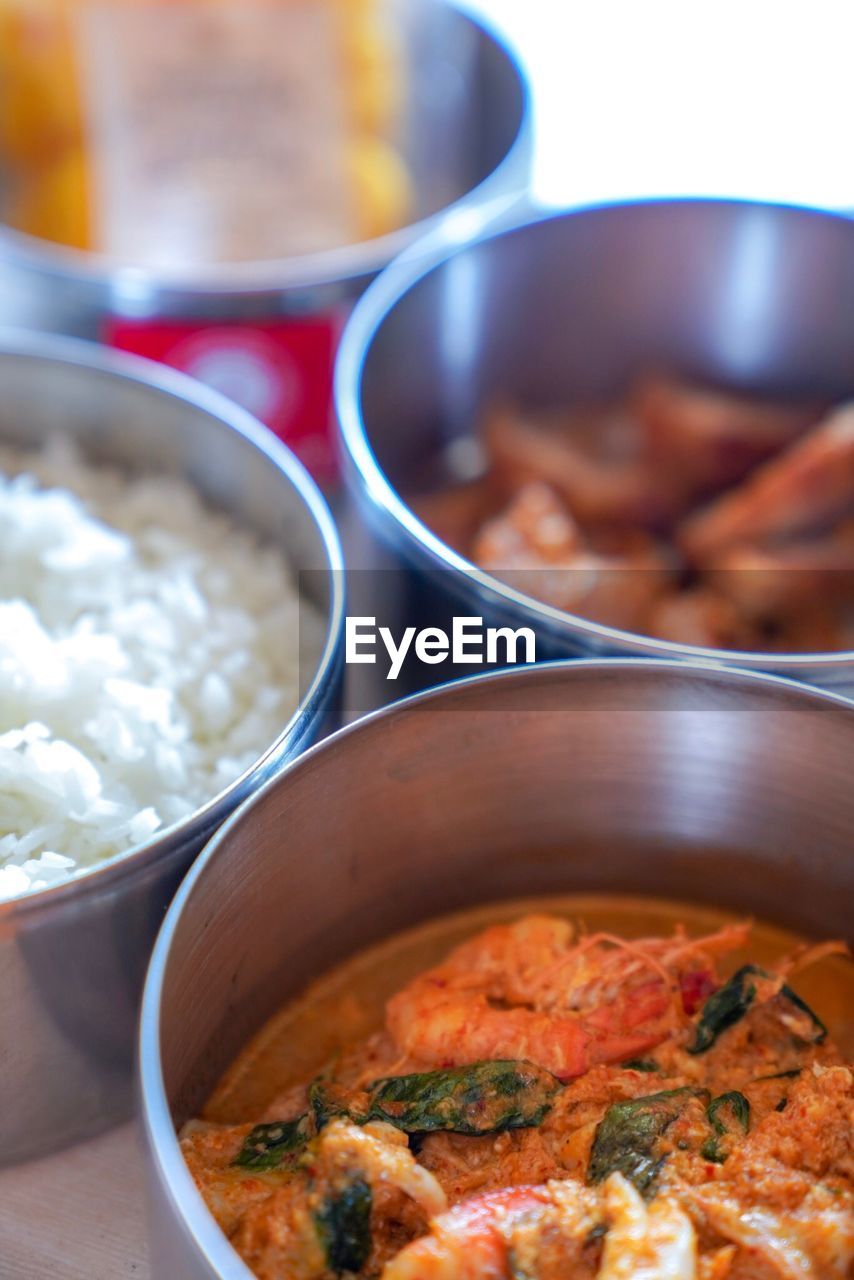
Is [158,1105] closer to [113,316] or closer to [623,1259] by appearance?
[623,1259]

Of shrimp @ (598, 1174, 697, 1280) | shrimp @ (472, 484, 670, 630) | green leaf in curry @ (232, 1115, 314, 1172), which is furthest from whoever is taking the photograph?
shrimp @ (472, 484, 670, 630)

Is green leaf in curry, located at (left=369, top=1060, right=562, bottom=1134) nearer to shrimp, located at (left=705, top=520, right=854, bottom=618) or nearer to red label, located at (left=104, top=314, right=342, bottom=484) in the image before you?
shrimp, located at (left=705, top=520, right=854, bottom=618)

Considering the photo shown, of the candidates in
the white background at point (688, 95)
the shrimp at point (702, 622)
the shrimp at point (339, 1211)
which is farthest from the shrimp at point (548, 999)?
the white background at point (688, 95)

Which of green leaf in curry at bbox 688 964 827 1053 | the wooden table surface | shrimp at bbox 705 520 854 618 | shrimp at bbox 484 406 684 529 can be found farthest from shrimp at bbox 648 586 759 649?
the wooden table surface

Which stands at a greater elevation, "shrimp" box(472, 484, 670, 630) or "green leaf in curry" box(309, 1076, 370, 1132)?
"shrimp" box(472, 484, 670, 630)

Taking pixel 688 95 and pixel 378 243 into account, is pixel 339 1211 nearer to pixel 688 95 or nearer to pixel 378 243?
pixel 378 243

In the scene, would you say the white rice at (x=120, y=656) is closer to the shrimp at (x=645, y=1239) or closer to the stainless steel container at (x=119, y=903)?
the stainless steel container at (x=119, y=903)

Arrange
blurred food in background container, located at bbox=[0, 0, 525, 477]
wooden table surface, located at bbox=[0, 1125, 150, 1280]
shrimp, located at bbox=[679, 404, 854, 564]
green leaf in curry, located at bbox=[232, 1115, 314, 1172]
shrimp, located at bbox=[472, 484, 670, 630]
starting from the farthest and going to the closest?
blurred food in background container, located at bbox=[0, 0, 525, 477], shrimp, located at bbox=[679, 404, 854, 564], shrimp, located at bbox=[472, 484, 670, 630], wooden table surface, located at bbox=[0, 1125, 150, 1280], green leaf in curry, located at bbox=[232, 1115, 314, 1172]
